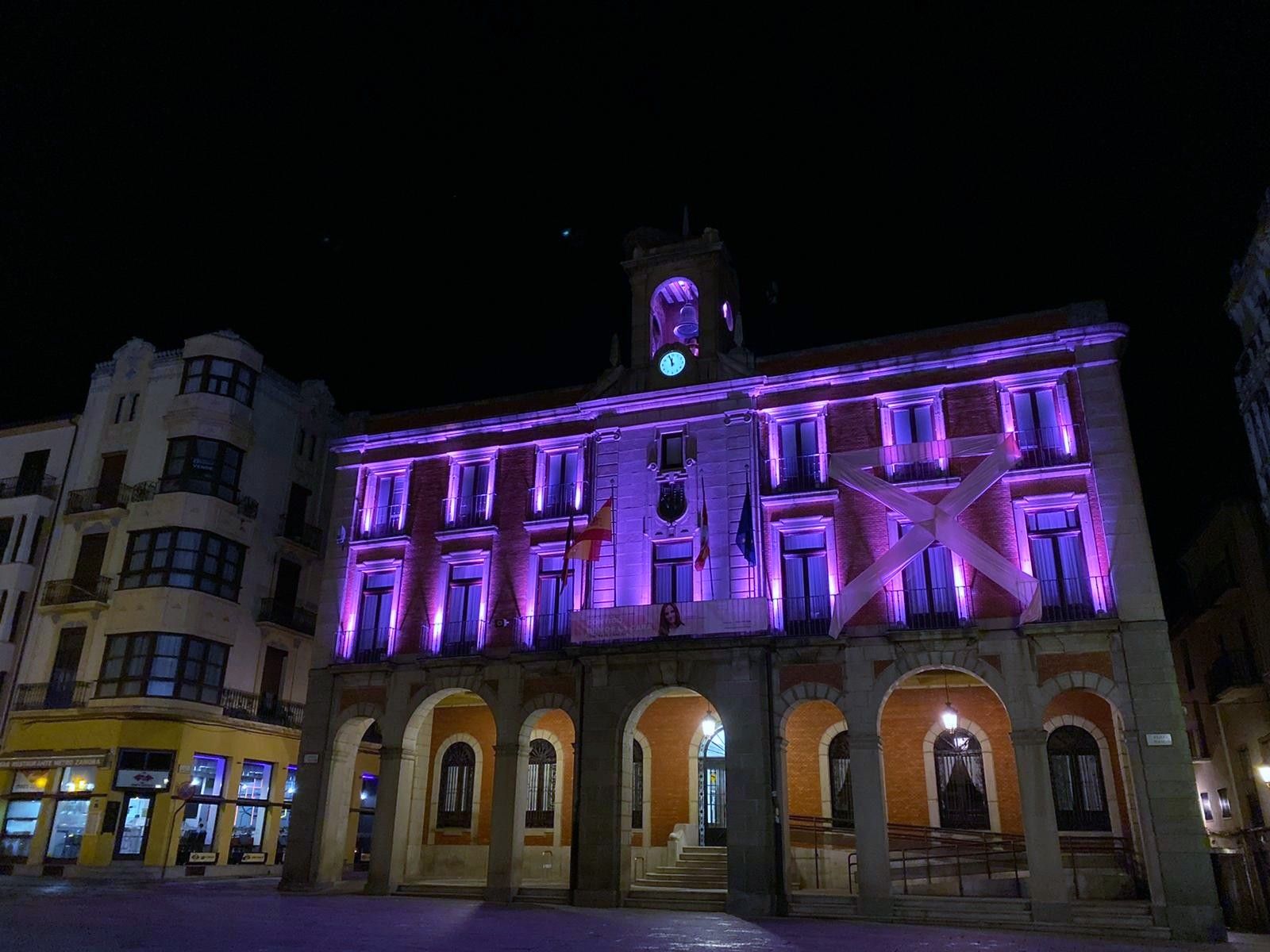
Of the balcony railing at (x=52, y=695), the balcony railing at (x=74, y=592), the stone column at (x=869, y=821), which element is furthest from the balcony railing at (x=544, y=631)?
the balcony railing at (x=74, y=592)

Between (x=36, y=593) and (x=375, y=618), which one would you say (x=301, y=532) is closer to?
(x=36, y=593)

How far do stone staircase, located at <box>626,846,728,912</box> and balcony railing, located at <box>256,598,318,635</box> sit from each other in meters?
16.4

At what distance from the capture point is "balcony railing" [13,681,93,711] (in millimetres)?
29844

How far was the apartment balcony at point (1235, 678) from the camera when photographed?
88.3ft

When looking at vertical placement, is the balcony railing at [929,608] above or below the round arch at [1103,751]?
above

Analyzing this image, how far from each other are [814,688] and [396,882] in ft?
39.2

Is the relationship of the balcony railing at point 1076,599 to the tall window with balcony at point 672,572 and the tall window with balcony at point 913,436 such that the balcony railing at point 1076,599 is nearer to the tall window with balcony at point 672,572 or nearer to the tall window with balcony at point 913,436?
the tall window with balcony at point 913,436

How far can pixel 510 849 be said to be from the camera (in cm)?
2298

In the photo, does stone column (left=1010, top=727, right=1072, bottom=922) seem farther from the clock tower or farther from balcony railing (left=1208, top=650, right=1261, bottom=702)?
the clock tower

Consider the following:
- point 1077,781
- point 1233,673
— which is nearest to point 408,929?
point 1077,781

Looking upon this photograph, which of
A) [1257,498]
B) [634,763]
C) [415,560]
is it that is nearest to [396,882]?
[634,763]

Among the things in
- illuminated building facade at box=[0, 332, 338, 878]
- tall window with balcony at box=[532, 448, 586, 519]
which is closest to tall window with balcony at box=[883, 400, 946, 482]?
tall window with balcony at box=[532, 448, 586, 519]

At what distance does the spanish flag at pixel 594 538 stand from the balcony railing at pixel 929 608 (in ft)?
23.9

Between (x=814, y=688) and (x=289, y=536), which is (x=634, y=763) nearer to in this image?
(x=814, y=688)
